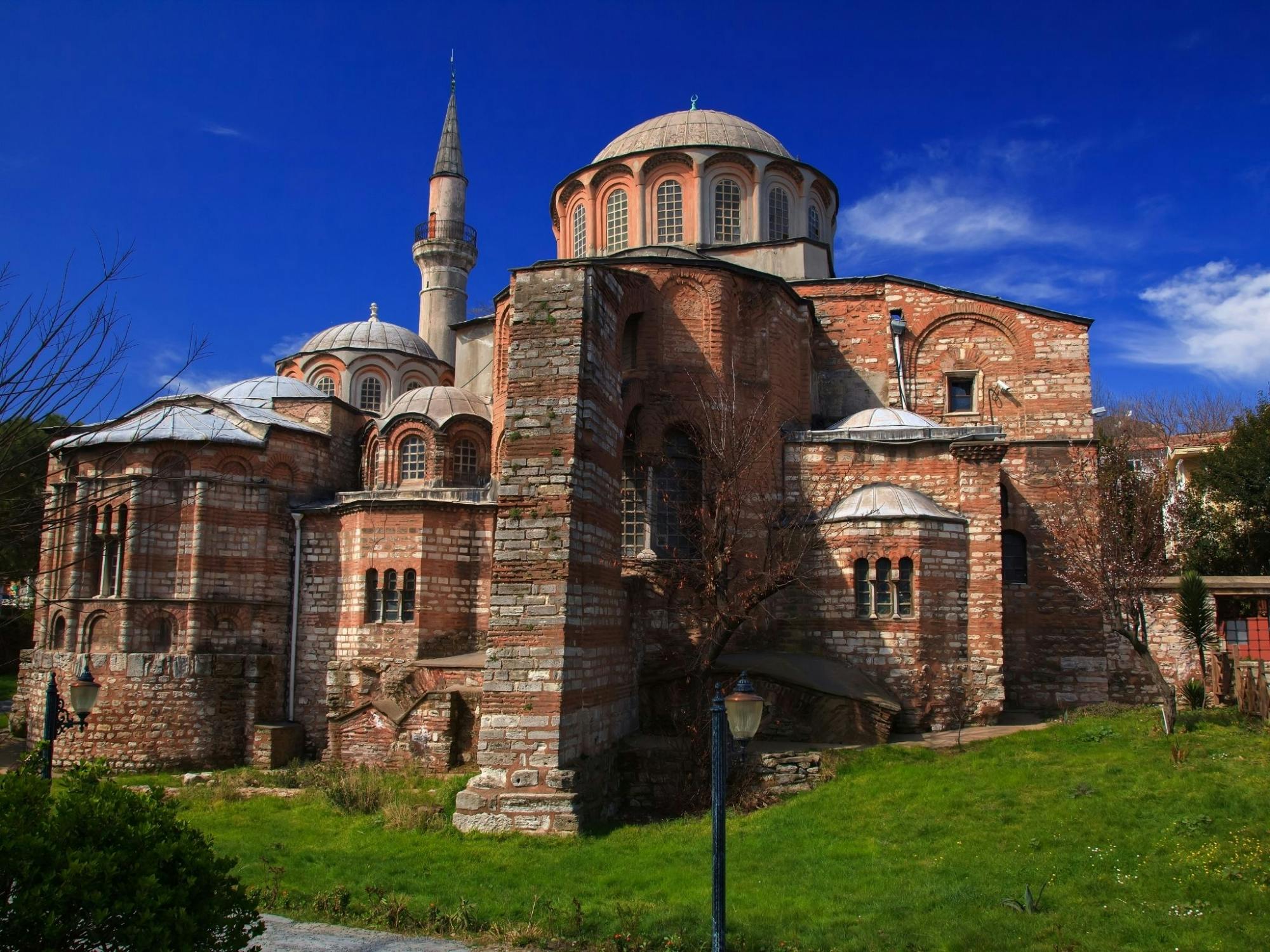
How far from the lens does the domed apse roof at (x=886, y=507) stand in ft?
54.1

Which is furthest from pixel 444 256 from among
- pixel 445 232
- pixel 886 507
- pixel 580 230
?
pixel 886 507

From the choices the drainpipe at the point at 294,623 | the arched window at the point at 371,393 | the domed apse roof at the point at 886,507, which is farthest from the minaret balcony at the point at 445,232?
the domed apse roof at the point at 886,507

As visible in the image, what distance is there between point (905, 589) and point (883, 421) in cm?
387

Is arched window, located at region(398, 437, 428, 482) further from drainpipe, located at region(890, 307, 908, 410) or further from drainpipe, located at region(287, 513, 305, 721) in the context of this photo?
drainpipe, located at region(890, 307, 908, 410)

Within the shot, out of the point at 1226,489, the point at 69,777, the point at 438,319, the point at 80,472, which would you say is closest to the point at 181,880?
the point at 69,777

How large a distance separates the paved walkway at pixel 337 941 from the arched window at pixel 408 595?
33.1ft

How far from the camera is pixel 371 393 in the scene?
29156 millimetres

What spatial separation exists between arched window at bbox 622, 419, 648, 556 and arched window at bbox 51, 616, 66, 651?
38.3 ft

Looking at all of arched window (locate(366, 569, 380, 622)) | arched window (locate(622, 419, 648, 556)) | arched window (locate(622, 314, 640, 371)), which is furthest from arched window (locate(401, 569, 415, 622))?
→ arched window (locate(622, 314, 640, 371))

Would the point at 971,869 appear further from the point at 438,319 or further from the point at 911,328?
the point at 438,319

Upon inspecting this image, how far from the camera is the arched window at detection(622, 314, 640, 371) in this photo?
17.2m

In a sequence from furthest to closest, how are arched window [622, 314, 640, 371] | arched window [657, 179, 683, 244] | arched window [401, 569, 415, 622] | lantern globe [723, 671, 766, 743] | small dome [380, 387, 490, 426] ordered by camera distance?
arched window [657, 179, 683, 244] < small dome [380, 387, 490, 426] < arched window [401, 569, 415, 622] < arched window [622, 314, 640, 371] < lantern globe [723, 671, 766, 743]

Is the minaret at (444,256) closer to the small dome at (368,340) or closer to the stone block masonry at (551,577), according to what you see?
the small dome at (368,340)

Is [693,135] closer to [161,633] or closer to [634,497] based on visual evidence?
[634,497]
